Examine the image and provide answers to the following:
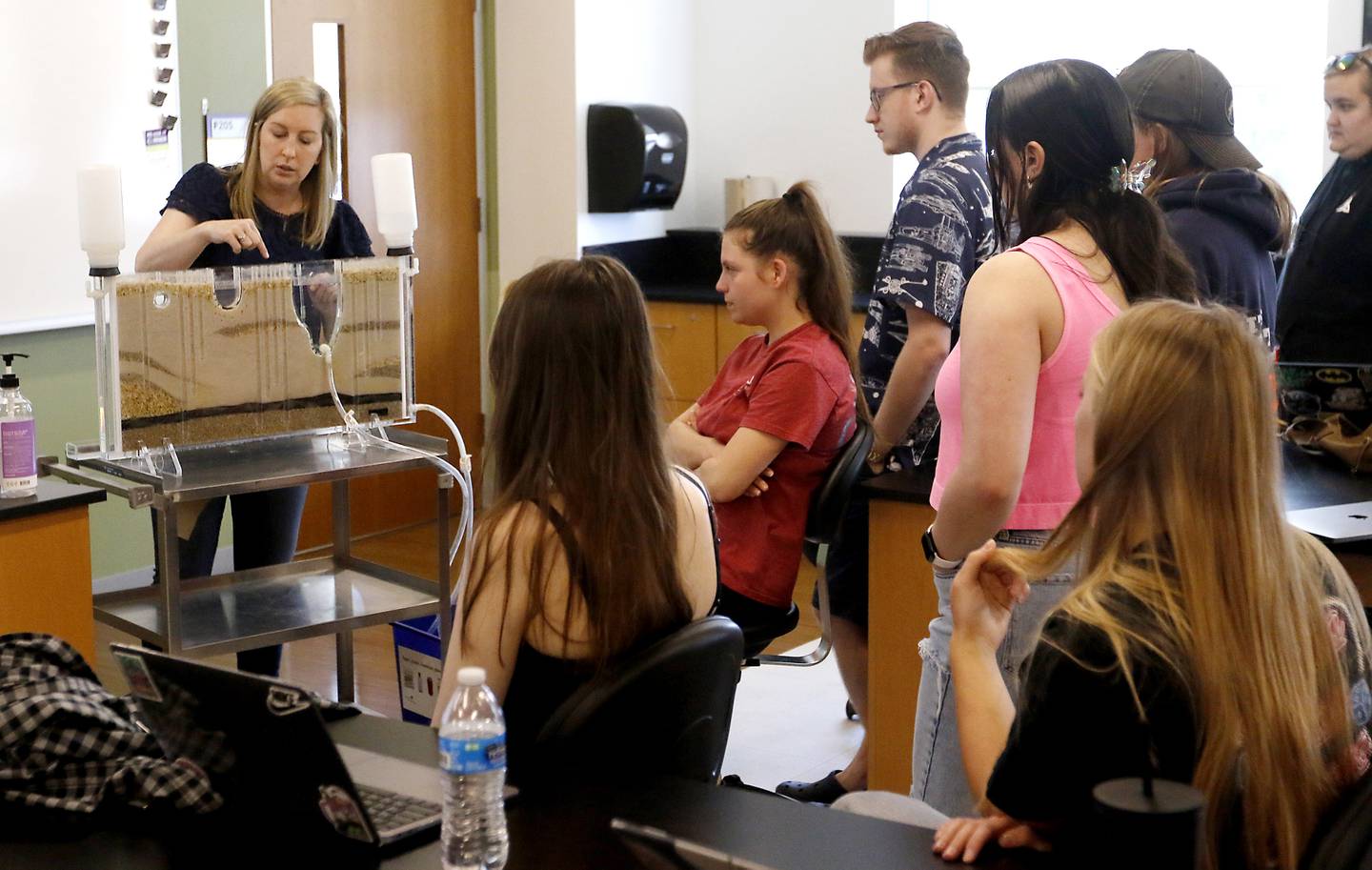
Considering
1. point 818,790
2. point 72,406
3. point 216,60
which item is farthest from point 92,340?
point 818,790

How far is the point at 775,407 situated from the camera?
9.14 ft

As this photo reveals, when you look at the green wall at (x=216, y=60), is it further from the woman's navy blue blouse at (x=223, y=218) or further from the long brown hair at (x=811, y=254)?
the long brown hair at (x=811, y=254)

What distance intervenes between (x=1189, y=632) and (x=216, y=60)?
4.00m

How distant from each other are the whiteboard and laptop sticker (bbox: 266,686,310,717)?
3046 mm

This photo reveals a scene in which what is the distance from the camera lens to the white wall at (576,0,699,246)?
5414 mm

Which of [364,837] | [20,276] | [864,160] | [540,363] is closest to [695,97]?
[864,160]

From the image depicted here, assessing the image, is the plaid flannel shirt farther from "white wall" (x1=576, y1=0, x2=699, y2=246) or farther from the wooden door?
"white wall" (x1=576, y1=0, x2=699, y2=246)

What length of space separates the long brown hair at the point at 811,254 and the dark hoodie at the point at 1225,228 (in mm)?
614

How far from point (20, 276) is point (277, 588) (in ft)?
5.58

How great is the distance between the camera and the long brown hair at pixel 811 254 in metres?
2.89

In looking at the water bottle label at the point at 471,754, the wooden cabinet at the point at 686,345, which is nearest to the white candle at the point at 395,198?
the water bottle label at the point at 471,754

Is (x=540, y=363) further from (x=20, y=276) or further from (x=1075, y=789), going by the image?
(x=20, y=276)

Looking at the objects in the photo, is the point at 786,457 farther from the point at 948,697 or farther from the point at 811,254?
the point at 948,697

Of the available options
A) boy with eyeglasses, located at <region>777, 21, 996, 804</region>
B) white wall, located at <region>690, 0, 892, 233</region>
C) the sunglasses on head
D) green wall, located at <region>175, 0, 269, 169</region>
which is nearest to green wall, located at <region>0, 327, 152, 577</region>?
green wall, located at <region>175, 0, 269, 169</region>
